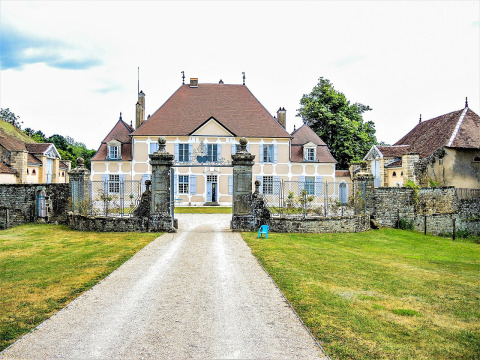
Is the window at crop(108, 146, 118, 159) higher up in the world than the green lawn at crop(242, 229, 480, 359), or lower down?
higher up

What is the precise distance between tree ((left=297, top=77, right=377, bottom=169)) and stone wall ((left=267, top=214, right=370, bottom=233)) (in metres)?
21.4

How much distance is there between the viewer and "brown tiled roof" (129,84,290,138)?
30156 millimetres

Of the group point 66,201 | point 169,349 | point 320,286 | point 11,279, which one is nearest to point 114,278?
point 11,279

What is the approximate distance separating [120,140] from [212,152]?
817 cm

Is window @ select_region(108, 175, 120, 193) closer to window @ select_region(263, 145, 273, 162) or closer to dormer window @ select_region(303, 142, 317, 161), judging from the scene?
window @ select_region(263, 145, 273, 162)

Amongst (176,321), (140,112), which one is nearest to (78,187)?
(176,321)

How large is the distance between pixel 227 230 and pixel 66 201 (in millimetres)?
8643

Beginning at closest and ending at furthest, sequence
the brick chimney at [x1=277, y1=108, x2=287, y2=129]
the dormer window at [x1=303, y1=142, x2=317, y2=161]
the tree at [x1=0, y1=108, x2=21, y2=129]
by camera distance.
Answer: the dormer window at [x1=303, y1=142, x2=317, y2=161], the brick chimney at [x1=277, y1=108, x2=287, y2=129], the tree at [x1=0, y1=108, x2=21, y2=129]

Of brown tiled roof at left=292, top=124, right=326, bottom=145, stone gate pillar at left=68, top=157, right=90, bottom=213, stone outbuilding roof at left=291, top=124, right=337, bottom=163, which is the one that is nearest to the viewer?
stone gate pillar at left=68, top=157, right=90, bottom=213

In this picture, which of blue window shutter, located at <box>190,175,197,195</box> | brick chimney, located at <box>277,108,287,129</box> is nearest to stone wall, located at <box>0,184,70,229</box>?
blue window shutter, located at <box>190,175,197,195</box>

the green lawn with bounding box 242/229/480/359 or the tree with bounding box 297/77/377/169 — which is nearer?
the green lawn with bounding box 242/229/480/359

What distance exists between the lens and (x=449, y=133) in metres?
22.7

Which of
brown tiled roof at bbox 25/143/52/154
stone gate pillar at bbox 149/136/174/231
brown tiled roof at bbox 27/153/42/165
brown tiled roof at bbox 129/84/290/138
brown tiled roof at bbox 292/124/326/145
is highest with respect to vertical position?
brown tiled roof at bbox 129/84/290/138

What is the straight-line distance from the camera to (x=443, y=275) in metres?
8.36
